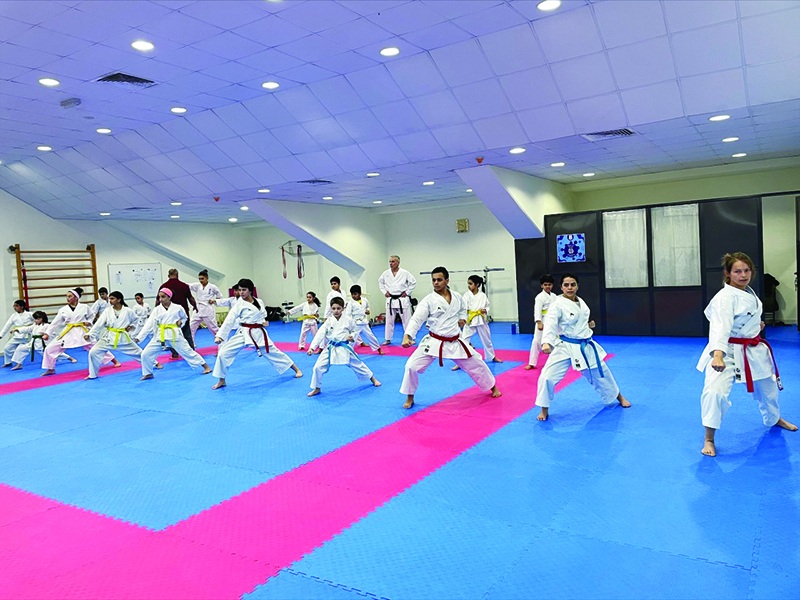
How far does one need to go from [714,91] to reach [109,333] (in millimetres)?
8067

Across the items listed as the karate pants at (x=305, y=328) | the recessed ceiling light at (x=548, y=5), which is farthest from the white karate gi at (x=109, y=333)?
the recessed ceiling light at (x=548, y=5)

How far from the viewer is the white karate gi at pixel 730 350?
3686mm

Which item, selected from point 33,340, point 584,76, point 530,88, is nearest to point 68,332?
point 33,340

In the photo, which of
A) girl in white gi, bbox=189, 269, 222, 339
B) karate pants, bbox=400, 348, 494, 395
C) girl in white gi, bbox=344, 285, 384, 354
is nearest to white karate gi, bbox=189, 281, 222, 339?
girl in white gi, bbox=189, 269, 222, 339

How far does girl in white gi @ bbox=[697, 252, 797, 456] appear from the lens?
3.69 metres

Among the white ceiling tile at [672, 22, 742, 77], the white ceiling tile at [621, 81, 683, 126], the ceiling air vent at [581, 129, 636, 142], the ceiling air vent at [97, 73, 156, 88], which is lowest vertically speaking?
the ceiling air vent at [581, 129, 636, 142]

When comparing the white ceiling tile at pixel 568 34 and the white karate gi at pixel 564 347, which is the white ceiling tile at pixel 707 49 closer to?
the white ceiling tile at pixel 568 34

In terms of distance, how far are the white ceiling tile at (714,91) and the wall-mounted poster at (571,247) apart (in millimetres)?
4092

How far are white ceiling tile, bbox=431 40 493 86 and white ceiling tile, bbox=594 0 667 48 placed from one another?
118 cm

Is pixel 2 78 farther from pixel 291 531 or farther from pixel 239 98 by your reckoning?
pixel 291 531

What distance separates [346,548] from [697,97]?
5.32m

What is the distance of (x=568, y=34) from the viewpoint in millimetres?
5090

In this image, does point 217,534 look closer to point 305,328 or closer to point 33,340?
point 305,328

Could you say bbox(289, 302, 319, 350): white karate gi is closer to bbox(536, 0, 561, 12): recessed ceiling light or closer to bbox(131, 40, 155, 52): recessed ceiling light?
bbox(131, 40, 155, 52): recessed ceiling light
